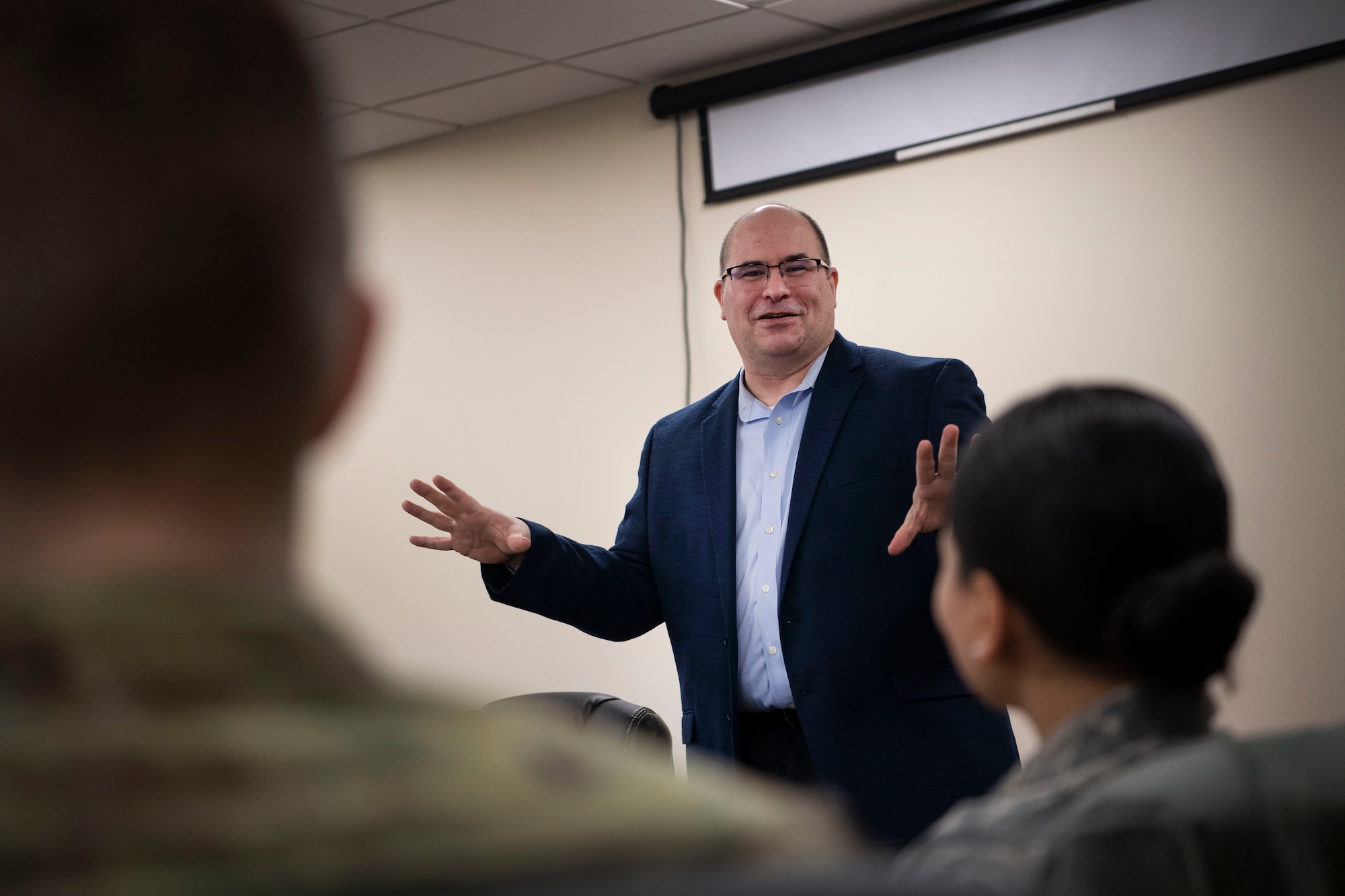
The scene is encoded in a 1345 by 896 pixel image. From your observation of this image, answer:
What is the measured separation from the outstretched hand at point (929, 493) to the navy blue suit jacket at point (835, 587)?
0.30m

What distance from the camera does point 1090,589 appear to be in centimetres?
115

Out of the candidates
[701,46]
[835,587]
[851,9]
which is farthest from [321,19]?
[835,587]

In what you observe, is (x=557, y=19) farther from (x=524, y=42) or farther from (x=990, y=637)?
(x=990, y=637)

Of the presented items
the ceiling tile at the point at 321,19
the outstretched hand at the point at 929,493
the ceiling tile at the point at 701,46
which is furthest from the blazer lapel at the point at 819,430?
the ceiling tile at the point at 321,19

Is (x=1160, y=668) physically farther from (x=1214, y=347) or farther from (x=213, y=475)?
(x=1214, y=347)

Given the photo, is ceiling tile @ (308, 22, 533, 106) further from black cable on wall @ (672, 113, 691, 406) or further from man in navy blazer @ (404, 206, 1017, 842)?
man in navy blazer @ (404, 206, 1017, 842)

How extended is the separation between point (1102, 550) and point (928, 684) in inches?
51.3

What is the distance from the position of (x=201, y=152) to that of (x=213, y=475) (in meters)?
0.10

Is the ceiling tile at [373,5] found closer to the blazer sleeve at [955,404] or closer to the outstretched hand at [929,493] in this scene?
the blazer sleeve at [955,404]

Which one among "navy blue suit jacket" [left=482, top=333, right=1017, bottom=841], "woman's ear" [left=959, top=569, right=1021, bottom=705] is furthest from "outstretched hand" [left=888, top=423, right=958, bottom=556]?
"woman's ear" [left=959, top=569, right=1021, bottom=705]

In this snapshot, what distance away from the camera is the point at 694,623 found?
8.64 feet

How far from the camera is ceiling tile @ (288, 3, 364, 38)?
368cm

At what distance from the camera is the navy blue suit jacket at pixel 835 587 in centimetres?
237

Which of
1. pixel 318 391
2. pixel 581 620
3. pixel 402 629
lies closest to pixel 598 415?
pixel 402 629
